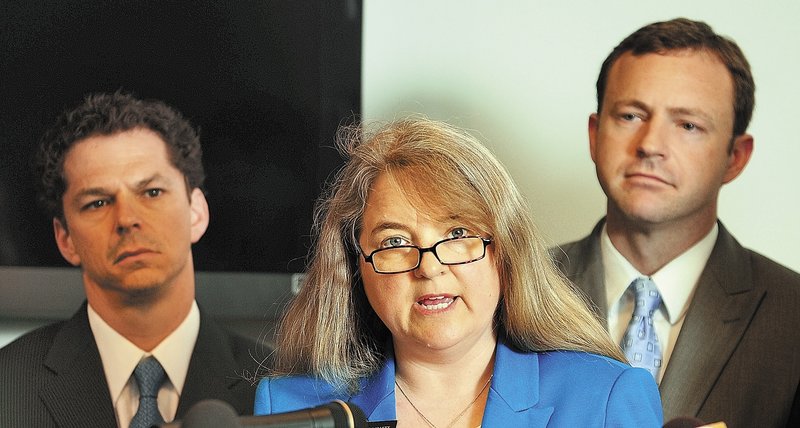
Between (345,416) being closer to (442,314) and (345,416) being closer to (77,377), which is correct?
(442,314)

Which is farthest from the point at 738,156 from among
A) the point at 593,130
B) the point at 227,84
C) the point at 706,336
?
the point at 227,84

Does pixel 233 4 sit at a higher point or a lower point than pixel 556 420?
higher

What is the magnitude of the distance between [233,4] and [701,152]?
1.39m

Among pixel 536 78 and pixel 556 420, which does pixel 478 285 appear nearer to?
pixel 556 420

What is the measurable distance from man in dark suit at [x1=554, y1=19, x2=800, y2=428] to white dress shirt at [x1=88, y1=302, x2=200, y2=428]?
1.12 metres

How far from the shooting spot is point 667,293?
2586 mm

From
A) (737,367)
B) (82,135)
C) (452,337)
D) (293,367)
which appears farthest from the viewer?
(82,135)

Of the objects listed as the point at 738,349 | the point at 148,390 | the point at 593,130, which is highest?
the point at 593,130

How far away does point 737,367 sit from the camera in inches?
98.7

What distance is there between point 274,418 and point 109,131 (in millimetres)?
1675

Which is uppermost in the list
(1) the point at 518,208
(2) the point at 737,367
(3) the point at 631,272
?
(1) the point at 518,208

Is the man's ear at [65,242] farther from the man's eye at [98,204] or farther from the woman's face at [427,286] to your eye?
the woman's face at [427,286]

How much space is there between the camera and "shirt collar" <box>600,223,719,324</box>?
259cm

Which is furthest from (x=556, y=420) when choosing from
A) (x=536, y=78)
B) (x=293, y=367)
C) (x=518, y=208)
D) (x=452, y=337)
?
(x=536, y=78)
